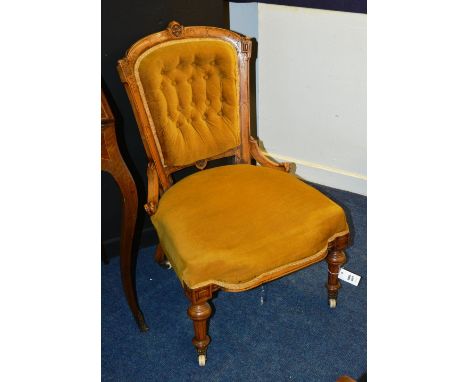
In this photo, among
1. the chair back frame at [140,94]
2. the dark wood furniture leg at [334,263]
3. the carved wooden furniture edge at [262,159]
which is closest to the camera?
the chair back frame at [140,94]

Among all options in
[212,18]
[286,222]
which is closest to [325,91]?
[212,18]

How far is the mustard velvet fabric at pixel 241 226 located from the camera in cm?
179

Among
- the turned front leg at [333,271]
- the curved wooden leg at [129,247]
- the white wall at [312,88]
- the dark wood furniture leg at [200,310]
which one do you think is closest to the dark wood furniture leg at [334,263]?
the turned front leg at [333,271]

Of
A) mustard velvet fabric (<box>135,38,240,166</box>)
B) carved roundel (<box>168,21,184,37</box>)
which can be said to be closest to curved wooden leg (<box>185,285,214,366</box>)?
mustard velvet fabric (<box>135,38,240,166</box>)

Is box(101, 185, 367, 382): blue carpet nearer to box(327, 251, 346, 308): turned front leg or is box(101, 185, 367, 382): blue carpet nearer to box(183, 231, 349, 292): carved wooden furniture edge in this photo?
box(327, 251, 346, 308): turned front leg

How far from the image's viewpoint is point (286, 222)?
1.90 metres

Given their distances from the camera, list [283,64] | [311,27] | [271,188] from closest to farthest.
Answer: [271,188], [311,27], [283,64]

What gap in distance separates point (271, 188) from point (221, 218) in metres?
0.29

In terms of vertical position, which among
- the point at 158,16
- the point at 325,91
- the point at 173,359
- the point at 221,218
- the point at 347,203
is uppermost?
the point at 158,16

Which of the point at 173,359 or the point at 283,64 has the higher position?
the point at 283,64

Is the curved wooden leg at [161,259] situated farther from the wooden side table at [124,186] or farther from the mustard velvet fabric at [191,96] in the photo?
the mustard velvet fabric at [191,96]

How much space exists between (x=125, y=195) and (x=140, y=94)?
0.42 meters

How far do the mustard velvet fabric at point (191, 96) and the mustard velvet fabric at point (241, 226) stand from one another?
16 centimetres

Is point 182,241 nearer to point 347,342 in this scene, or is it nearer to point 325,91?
point 347,342
